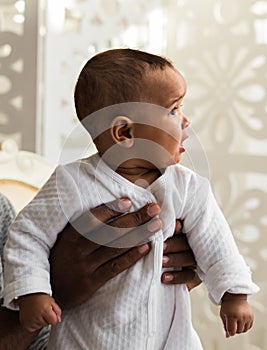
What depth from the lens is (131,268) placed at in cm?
129

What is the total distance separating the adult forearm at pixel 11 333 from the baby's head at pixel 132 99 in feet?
1.23

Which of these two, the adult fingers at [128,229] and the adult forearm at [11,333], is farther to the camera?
the adult forearm at [11,333]

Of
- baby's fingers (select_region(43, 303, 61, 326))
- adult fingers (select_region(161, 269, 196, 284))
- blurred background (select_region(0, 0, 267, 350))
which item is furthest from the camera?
blurred background (select_region(0, 0, 267, 350))

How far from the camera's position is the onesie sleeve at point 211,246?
1302 millimetres

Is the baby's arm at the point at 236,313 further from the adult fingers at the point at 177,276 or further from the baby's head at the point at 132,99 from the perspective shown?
the baby's head at the point at 132,99

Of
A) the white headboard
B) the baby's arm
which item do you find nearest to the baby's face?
the baby's arm

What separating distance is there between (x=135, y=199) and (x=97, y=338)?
0.77ft

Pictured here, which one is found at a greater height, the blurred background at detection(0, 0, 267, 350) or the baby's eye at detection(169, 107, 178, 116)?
the baby's eye at detection(169, 107, 178, 116)

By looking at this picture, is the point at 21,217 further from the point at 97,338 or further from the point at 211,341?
the point at 211,341

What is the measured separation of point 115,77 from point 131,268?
12.3 inches

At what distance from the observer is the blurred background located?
2547 mm

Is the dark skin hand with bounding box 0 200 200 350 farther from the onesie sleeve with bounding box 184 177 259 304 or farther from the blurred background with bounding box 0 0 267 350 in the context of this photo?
the blurred background with bounding box 0 0 267 350

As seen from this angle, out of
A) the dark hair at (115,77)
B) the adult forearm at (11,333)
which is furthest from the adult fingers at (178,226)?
the adult forearm at (11,333)

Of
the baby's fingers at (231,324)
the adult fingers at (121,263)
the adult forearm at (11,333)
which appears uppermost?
the adult fingers at (121,263)
